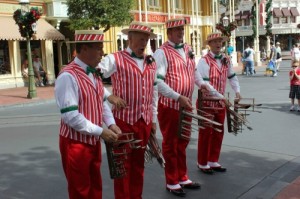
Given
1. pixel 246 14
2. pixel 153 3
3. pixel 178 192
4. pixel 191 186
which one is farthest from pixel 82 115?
pixel 246 14

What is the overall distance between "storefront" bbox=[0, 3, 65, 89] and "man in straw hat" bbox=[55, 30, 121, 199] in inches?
709

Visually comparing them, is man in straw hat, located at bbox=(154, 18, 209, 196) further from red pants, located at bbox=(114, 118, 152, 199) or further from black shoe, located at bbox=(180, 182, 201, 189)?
red pants, located at bbox=(114, 118, 152, 199)

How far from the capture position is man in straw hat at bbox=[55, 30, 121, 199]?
10.3 ft

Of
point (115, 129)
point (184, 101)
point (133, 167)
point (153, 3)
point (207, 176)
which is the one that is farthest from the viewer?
point (153, 3)

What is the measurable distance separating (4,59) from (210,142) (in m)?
18.4

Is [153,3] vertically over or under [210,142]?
over

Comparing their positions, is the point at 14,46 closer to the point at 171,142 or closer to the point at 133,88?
the point at 171,142

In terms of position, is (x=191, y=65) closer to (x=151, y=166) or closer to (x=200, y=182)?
(x=200, y=182)

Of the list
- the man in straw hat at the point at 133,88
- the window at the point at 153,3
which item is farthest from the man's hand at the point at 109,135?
the window at the point at 153,3

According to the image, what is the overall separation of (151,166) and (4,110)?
8.90m

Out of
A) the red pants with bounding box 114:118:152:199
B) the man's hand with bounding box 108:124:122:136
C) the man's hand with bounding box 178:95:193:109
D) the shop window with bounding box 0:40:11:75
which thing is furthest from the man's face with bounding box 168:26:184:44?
the shop window with bounding box 0:40:11:75

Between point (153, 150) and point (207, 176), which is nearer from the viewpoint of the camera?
point (153, 150)

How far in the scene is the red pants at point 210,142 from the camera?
5434 mm

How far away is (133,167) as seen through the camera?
414 cm
